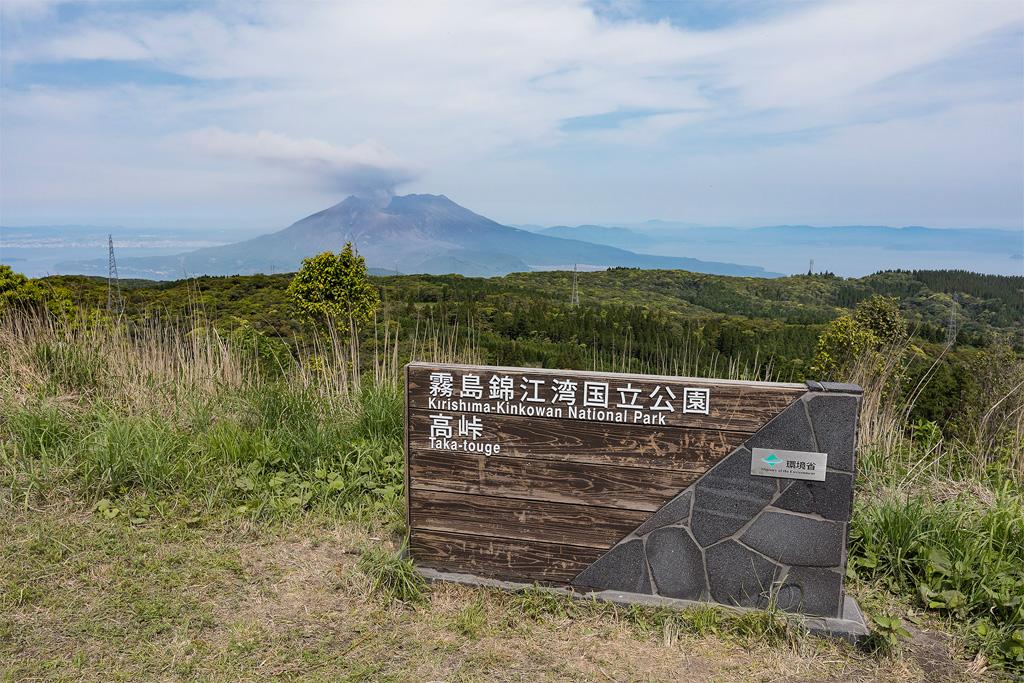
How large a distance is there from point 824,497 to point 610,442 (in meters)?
0.90

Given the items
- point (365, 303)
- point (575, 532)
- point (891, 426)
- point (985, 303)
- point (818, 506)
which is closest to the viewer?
point (818, 506)

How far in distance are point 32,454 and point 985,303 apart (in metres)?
70.9

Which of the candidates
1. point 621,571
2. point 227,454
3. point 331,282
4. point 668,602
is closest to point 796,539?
point 668,602

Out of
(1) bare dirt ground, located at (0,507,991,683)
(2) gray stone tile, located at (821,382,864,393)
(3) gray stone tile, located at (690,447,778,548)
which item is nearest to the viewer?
(1) bare dirt ground, located at (0,507,991,683)

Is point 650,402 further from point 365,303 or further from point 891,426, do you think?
point 365,303

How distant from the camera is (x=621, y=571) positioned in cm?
291

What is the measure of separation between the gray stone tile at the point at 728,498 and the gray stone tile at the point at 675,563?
0.07 m

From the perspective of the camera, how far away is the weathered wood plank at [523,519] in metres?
2.90

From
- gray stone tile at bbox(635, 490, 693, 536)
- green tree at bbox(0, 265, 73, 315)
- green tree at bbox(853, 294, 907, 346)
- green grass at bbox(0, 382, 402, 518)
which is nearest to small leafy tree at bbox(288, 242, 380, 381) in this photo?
green tree at bbox(0, 265, 73, 315)

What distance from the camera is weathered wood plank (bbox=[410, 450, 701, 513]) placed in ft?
9.31

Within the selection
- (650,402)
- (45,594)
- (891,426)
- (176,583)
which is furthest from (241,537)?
(891,426)

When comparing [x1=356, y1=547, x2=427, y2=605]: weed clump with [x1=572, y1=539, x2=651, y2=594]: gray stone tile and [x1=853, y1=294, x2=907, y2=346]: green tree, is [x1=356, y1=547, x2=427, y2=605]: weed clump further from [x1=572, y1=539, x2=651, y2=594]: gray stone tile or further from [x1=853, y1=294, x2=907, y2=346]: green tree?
[x1=853, y1=294, x2=907, y2=346]: green tree

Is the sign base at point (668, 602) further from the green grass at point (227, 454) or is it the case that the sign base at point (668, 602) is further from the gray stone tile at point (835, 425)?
the green grass at point (227, 454)

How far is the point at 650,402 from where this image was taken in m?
2.78
